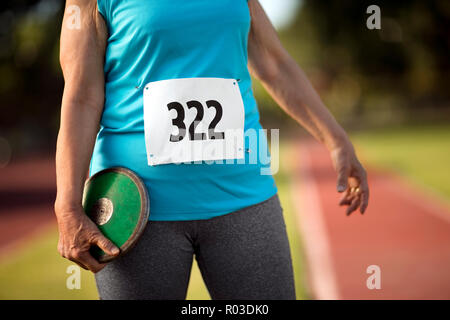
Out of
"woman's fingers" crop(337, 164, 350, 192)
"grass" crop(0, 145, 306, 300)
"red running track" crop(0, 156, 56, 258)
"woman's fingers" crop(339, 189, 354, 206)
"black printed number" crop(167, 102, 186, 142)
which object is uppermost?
"red running track" crop(0, 156, 56, 258)

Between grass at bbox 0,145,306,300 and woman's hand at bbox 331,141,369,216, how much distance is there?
2697mm

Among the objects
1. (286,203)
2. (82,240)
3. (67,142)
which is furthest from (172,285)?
(286,203)

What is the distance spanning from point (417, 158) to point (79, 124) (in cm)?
1629

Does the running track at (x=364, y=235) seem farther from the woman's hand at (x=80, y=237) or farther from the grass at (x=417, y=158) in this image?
the woman's hand at (x=80, y=237)

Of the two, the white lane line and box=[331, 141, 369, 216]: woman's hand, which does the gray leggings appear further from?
the white lane line

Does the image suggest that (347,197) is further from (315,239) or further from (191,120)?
(315,239)

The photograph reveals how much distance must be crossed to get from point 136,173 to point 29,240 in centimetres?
697

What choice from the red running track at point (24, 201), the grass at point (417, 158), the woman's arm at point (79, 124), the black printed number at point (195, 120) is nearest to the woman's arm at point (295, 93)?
the black printed number at point (195, 120)

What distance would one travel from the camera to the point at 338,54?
1367 inches

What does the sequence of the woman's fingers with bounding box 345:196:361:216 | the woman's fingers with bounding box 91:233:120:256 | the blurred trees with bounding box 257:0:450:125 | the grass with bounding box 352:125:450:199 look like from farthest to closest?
the blurred trees with bounding box 257:0:450:125 → the grass with bounding box 352:125:450:199 → the woman's fingers with bounding box 345:196:361:216 → the woman's fingers with bounding box 91:233:120:256

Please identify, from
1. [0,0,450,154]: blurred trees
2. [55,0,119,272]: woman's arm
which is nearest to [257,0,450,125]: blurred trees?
[0,0,450,154]: blurred trees

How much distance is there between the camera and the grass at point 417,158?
38.1 ft

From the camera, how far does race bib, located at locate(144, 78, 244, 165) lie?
4.93ft

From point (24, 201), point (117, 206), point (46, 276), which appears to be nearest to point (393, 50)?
point (24, 201)
